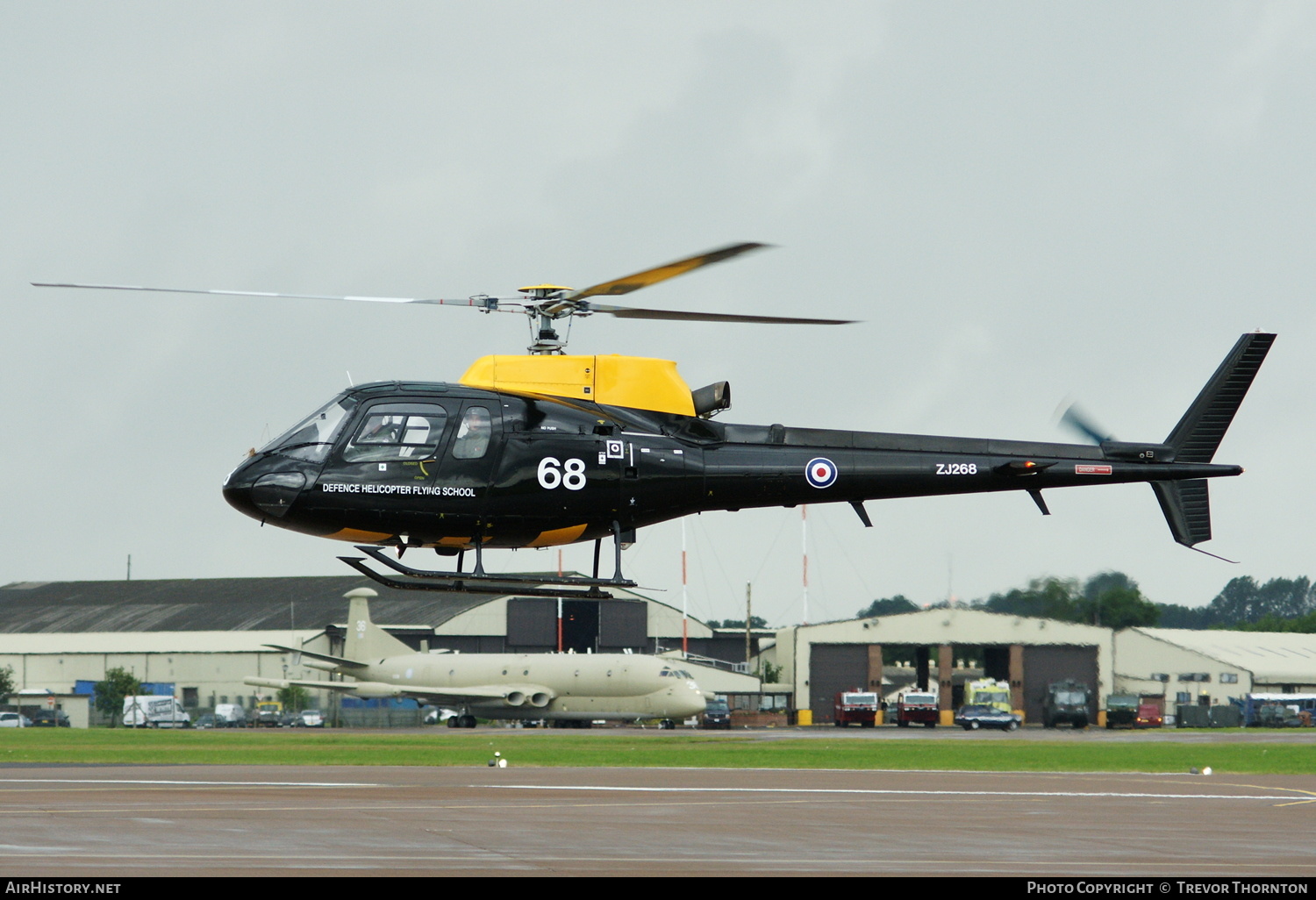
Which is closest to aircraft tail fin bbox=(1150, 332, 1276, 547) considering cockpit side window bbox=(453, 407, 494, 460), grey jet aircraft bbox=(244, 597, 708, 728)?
cockpit side window bbox=(453, 407, 494, 460)

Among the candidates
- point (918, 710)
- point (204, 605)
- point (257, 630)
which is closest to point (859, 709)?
point (918, 710)

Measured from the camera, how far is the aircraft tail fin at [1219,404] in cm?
2308

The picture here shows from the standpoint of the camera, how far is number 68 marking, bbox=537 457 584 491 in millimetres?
21000

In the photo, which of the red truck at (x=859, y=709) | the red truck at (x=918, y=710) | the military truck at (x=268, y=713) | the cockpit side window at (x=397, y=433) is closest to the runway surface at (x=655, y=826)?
the cockpit side window at (x=397, y=433)

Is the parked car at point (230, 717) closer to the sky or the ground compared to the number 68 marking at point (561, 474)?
closer to the ground

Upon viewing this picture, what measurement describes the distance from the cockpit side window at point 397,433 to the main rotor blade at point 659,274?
2694 millimetres

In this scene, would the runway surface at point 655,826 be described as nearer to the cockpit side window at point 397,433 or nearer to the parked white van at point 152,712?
the cockpit side window at point 397,433

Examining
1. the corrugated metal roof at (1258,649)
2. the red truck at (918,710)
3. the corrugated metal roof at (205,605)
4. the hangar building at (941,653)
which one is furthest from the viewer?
the corrugated metal roof at (205,605)

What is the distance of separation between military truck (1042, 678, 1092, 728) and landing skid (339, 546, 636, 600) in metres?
58.8

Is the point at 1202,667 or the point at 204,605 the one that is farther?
the point at 204,605

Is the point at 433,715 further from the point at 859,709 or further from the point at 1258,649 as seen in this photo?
the point at 1258,649

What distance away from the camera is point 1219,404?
23.2 metres

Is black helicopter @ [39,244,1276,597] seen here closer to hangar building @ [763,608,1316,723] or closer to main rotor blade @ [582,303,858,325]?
main rotor blade @ [582,303,858,325]

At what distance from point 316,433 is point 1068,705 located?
202 feet
